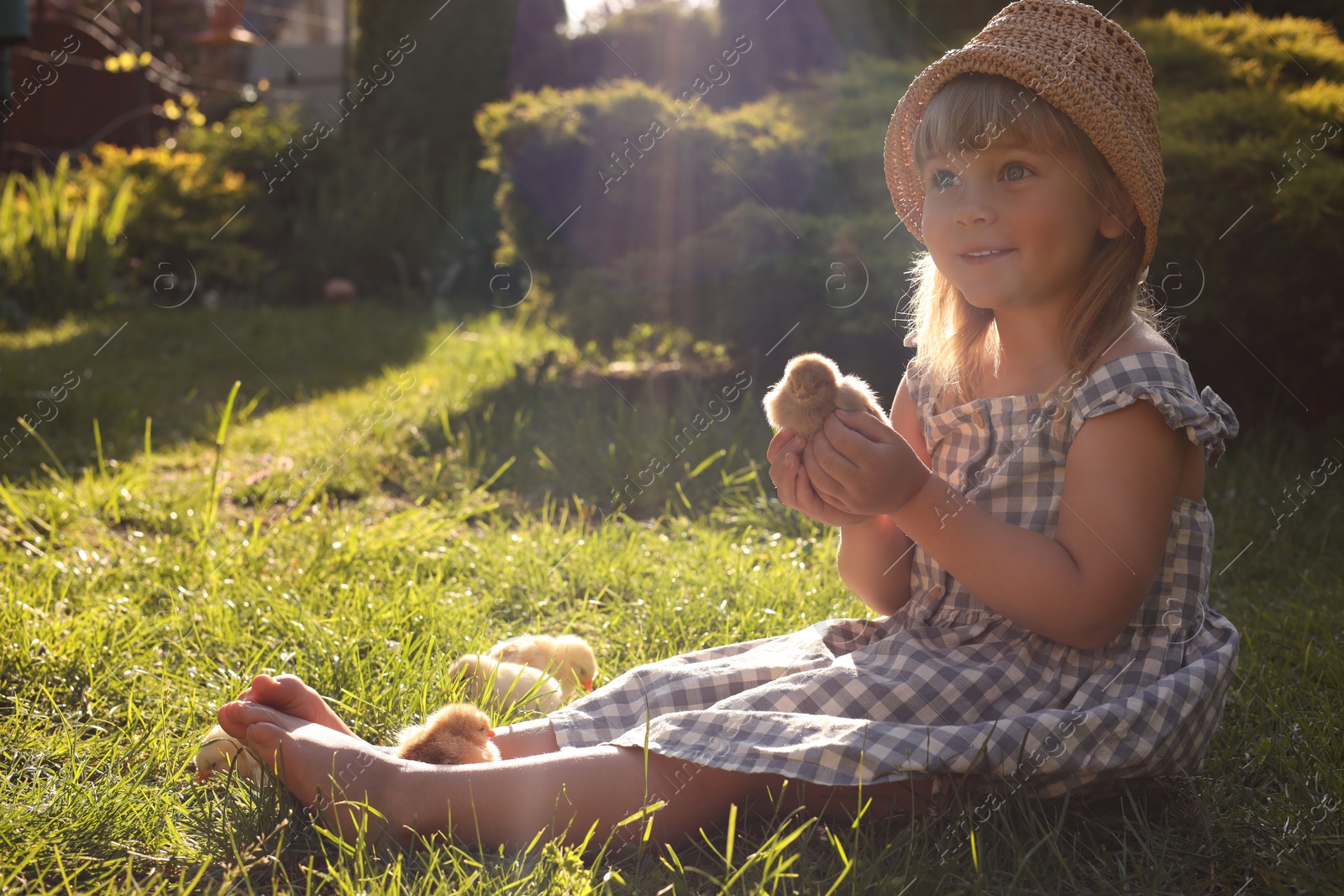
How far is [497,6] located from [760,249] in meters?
Answer: 6.85

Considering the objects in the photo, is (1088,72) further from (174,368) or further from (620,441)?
(174,368)

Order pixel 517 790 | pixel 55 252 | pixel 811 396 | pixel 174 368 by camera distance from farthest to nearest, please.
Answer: pixel 55 252, pixel 174 368, pixel 811 396, pixel 517 790

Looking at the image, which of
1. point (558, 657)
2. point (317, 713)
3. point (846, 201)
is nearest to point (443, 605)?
point (558, 657)

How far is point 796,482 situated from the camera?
181 cm

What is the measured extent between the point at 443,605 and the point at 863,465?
136cm

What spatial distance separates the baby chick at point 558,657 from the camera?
90.6 inches

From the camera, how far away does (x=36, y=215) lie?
22.2 ft

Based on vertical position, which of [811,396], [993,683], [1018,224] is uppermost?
[1018,224]

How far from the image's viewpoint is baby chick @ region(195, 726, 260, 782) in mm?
1873

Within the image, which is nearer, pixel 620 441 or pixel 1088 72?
pixel 1088 72

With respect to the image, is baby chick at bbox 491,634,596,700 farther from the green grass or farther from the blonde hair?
the blonde hair

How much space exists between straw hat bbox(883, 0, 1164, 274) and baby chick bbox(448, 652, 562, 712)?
143cm

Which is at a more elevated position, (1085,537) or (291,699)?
(1085,537)

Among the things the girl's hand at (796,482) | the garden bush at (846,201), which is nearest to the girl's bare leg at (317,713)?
the girl's hand at (796,482)
